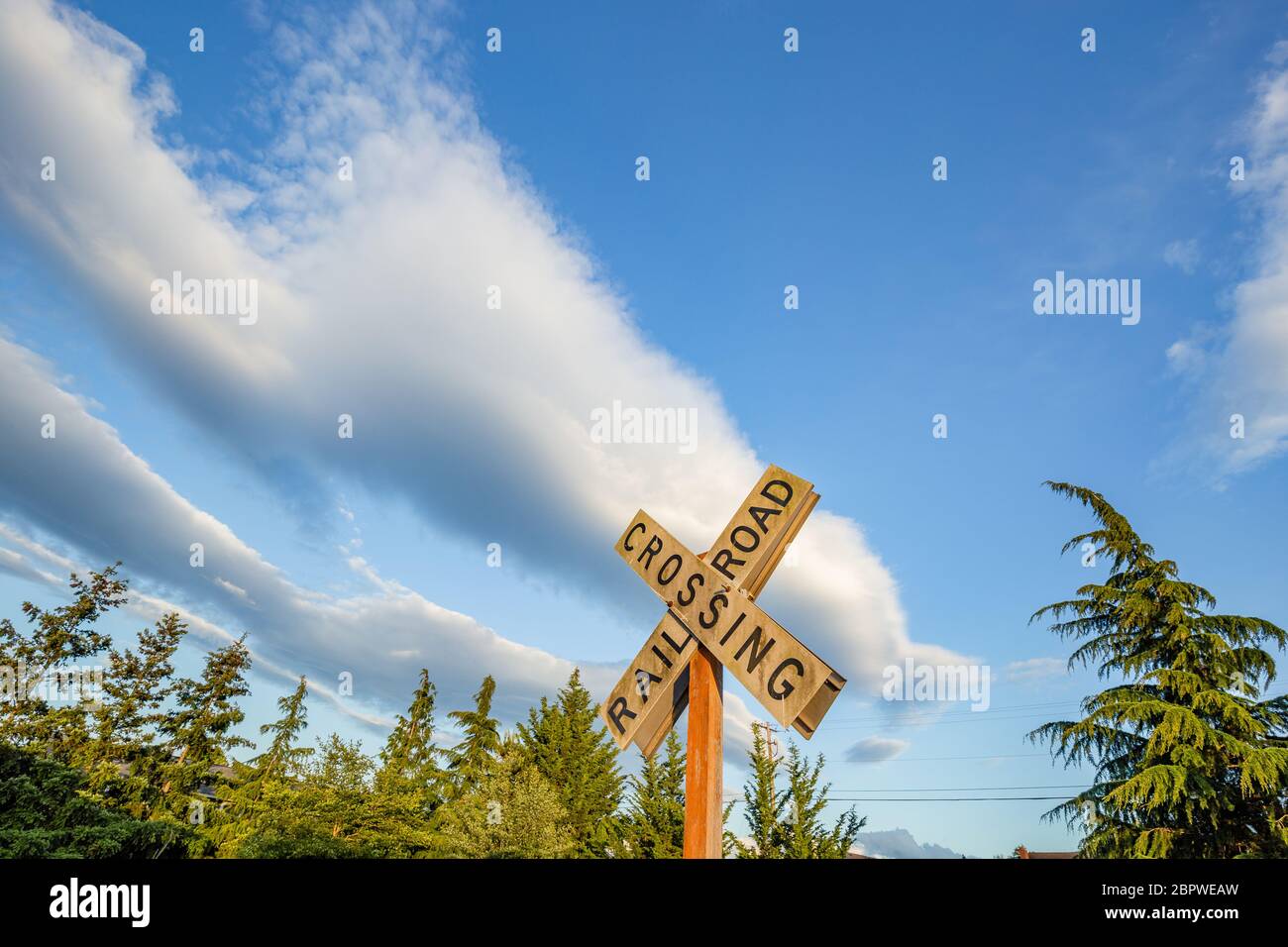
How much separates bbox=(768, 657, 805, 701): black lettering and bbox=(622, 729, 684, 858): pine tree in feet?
63.6

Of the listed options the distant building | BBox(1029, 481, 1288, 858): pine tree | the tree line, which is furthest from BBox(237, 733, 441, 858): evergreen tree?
the distant building

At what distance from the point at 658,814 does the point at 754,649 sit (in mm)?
21118

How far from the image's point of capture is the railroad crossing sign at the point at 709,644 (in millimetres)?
3738

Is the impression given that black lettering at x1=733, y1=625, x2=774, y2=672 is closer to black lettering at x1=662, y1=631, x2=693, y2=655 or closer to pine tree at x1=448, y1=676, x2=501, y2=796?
black lettering at x1=662, y1=631, x2=693, y2=655

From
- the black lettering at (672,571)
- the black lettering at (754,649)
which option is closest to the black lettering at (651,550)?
the black lettering at (672,571)

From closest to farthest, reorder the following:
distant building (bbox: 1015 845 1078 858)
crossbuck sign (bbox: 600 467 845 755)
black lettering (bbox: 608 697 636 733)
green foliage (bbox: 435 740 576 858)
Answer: crossbuck sign (bbox: 600 467 845 755)
black lettering (bbox: 608 697 636 733)
green foliage (bbox: 435 740 576 858)
distant building (bbox: 1015 845 1078 858)

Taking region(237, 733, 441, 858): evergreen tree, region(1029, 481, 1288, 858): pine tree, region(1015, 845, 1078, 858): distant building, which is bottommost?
→ region(1015, 845, 1078, 858): distant building

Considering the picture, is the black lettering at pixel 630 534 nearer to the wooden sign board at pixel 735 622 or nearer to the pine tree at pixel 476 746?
the wooden sign board at pixel 735 622

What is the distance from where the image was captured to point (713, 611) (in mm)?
4082

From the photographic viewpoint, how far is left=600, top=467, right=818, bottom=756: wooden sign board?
4203 millimetres
